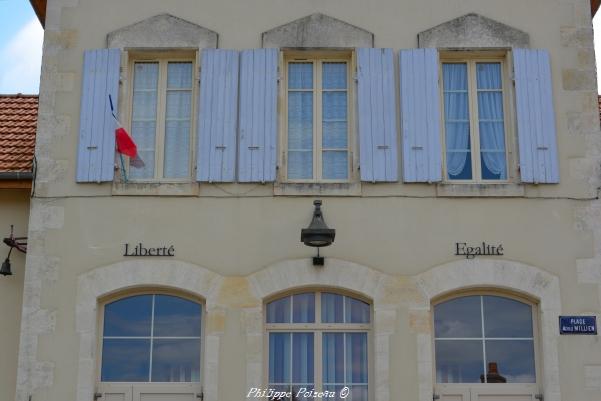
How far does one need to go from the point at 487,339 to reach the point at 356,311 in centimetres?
143

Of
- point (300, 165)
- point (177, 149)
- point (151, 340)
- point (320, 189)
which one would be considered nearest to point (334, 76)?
point (300, 165)

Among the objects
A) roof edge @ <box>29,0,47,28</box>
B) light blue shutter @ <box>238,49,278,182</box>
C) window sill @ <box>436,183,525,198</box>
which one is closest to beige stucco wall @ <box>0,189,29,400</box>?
roof edge @ <box>29,0,47,28</box>

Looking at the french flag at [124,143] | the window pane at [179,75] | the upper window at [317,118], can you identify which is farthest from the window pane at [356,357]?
the window pane at [179,75]

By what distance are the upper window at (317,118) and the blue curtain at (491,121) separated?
1.52m

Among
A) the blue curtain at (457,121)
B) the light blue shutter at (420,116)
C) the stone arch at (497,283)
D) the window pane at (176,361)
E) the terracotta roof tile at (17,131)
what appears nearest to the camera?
the stone arch at (497,283)

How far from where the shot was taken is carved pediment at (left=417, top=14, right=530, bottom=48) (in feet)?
33.4

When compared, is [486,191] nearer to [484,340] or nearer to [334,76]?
[484,340]

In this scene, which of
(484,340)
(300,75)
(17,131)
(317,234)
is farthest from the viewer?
(17,131)

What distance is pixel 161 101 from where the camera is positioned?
1025cm

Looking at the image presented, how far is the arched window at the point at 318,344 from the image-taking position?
951cm

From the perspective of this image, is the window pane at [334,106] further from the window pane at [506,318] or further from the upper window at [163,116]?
the window pane at [506,318]

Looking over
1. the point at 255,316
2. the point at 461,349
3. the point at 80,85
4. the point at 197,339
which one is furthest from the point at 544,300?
the point at 80,85

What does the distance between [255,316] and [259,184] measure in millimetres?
1451

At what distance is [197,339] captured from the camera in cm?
966
